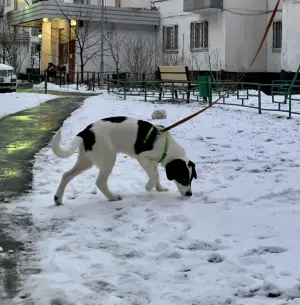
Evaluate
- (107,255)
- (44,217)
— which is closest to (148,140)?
(44,217)

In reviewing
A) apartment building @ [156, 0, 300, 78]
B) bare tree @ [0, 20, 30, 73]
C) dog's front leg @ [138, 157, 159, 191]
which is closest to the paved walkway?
dog's front leg @ [138, 157, 159, 191]

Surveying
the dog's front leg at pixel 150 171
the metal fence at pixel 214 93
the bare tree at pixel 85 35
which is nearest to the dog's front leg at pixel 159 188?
the dog's front leg at pixel 150 171

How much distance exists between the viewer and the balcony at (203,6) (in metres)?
30.2

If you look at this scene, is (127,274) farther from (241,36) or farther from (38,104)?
(241,36)

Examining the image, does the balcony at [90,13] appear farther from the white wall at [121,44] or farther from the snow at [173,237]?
the snow at [173,237]

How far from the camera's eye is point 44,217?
5715mm

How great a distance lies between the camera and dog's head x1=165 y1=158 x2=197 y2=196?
635 cm

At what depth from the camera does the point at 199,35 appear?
107 feet

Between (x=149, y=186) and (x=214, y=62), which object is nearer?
(x=149, y=186)

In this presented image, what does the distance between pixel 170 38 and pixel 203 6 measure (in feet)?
17.3

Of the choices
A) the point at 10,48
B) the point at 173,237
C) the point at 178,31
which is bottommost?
the point at 173,237

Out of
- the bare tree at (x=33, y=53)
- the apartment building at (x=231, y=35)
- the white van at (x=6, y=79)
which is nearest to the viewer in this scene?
the white van at (x=6, y=79)

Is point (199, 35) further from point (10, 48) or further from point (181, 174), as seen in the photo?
point (181, 174)

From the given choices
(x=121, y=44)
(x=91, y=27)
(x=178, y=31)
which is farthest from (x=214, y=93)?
(x=91, y=27)
